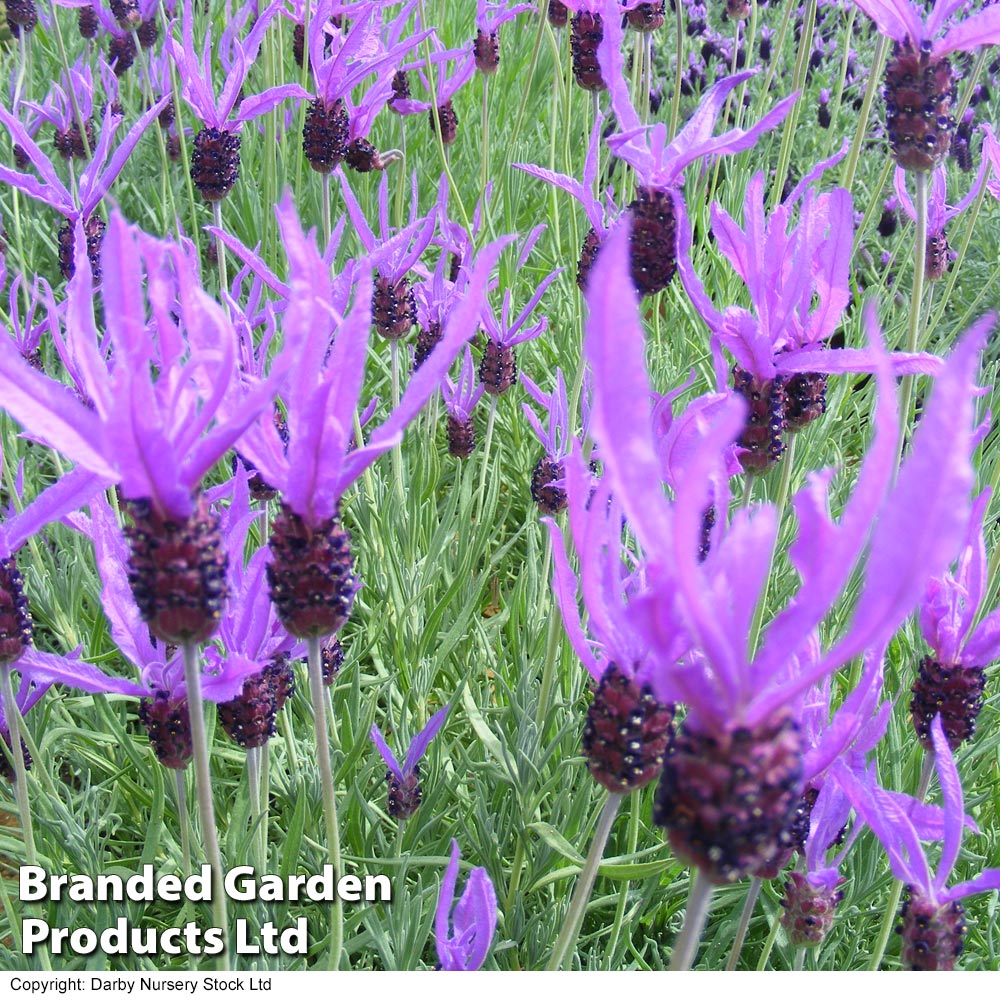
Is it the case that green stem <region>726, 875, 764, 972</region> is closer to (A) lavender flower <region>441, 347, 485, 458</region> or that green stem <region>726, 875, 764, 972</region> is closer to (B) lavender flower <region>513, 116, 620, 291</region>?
(B) lavender flower <region>513, 116, 620, 291</region>

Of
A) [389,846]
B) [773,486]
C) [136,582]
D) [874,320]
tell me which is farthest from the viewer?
[773,486]

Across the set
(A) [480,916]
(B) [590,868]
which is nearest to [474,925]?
(A) [480,916]

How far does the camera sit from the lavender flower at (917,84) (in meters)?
1.25

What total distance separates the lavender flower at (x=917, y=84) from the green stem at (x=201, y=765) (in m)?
1.11

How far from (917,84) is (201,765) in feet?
3.94

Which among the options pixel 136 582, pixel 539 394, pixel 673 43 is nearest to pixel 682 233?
pixel 539 394

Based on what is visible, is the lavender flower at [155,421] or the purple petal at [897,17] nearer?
the lavender flower at [155,421]

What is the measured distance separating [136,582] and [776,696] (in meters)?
0.42

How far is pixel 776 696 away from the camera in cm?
51

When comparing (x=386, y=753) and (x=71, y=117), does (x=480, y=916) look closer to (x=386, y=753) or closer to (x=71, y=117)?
(x=386, y=753)

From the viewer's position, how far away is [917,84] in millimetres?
1300

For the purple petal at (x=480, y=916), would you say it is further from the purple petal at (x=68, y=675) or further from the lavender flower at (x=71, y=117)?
the lavender flower at (x=71, y=117)

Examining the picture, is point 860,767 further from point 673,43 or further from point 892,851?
point 673,43

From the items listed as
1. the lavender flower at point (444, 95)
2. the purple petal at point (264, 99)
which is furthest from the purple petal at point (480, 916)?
the lavender flower at point (444, 95)
